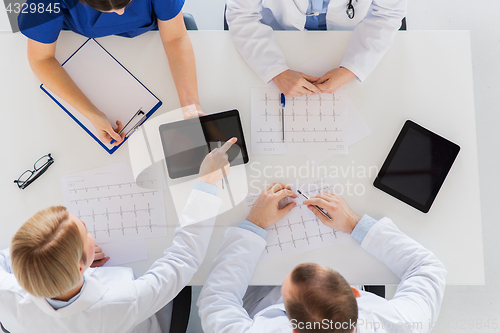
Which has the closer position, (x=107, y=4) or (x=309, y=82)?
(x=107, y=4)

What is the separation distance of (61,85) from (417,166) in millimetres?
1229

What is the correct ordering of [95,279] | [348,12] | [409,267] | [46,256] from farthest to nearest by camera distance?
[348,12]
[409,267]
[95,279]
[46,256]

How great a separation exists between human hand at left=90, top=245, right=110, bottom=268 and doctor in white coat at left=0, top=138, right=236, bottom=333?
5cm

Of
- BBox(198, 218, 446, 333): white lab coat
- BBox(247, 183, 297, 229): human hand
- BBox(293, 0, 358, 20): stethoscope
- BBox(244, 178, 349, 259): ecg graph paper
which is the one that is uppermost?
BBox(293, 0, 358, 20): stethoscope

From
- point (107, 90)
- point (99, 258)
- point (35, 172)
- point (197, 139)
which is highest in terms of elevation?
point (107, 90)

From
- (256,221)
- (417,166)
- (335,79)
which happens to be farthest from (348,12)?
(256,221)

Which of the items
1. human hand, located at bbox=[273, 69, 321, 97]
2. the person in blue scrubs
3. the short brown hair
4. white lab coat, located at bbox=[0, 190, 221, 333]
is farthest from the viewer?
human hand, located at bbox=[273, 69, 321, 97]

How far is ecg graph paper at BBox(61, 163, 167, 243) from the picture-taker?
1.12m

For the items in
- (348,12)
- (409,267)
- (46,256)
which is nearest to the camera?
(46,256)

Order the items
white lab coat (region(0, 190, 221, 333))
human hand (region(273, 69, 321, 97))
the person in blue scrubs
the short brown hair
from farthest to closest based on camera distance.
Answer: human hand (region(273, 69, 321, 97)) < the person in blue scrubs < white lab coat (region(0, 190, 221, 333)) < the short brown hair

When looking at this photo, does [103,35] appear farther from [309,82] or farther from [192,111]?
[309,82]

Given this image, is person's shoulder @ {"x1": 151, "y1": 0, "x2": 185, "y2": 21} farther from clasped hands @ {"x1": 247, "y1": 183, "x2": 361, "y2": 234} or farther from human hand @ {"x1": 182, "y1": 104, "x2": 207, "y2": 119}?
clasped hands @ {"x1": 247, "y1": 183, "x2": 361, "y2": 234}

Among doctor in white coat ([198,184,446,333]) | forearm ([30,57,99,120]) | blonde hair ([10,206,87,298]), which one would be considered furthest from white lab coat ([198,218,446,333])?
forearm ([30,57,99,120])

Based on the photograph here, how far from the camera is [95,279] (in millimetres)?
977
